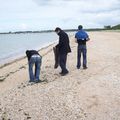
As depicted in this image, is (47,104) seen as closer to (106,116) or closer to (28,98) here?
(28,98)

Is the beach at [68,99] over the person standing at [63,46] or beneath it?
beneath

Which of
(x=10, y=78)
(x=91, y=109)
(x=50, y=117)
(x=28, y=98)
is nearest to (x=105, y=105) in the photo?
(x=91, y=109)

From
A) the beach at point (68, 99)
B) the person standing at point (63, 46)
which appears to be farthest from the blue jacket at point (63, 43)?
the beach at point (68, 99)

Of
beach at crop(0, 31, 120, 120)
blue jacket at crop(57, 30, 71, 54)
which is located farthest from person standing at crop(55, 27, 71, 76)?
beach at crop(0, 31, 120, 120)

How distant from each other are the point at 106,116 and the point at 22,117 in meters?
2.12

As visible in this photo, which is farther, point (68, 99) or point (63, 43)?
point (63, 43)

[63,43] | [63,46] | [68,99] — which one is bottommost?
[68,99]

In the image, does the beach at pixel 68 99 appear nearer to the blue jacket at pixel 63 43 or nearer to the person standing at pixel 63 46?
the person standing at pixel 63 46

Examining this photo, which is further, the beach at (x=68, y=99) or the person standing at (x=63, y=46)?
the person standing at (x=63, y=46)

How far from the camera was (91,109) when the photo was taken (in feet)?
35.0

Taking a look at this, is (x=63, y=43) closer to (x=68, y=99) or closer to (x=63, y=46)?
(x=63, y=46)

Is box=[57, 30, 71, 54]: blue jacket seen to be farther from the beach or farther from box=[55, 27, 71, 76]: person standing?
the beach

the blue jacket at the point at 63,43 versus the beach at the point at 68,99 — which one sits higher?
the blue jacket at the point at 63,43

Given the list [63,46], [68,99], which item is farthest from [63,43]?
[68,99]
